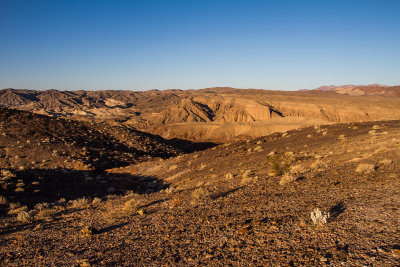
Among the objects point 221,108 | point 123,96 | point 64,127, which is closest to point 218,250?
point 64,127

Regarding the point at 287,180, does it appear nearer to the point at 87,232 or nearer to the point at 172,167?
the point at 87,232

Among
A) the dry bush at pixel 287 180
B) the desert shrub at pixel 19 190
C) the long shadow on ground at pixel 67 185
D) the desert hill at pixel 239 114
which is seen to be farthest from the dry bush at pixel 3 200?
the desert hill at pixel 239 114

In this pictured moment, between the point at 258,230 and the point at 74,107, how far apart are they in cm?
14025

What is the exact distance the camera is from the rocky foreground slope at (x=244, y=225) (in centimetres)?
438

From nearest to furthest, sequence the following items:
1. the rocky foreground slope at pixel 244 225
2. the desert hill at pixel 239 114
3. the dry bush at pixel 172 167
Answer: the rocky foreground slope at pixel 244 225
the dry bush at pixel 172 167
the desert hill at pixel 239 114

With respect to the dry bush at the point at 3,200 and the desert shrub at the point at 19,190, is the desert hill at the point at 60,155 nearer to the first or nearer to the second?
the desert shrub at the point at 19,190

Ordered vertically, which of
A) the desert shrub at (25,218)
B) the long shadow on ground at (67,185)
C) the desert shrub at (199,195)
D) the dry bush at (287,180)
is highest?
the dry bush at (287,180)

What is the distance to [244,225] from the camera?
5.70 meters

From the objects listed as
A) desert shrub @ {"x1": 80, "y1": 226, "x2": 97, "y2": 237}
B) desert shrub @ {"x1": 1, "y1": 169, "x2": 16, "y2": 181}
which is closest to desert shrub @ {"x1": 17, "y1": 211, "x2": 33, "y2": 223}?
desert shrub @ {"x1": 80, "y1": 226, "x2": 97, "y2": 237}

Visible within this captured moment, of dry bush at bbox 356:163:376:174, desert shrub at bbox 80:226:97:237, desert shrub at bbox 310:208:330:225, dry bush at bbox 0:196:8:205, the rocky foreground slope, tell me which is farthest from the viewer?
dry bush at bbox 0:196:8:205

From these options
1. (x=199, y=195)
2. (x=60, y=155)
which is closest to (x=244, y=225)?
(x=199, y=195)

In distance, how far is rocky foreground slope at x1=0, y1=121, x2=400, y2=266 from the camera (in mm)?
4383

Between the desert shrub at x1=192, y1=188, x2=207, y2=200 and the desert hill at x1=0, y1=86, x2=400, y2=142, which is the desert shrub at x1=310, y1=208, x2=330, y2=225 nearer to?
the desert shrub at x1=192, y1=188, x2=207, y2=200

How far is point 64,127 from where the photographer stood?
105 feet
